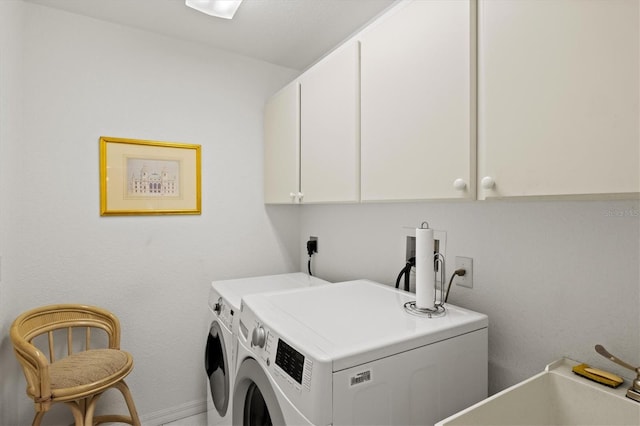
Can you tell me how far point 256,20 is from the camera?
1854 millimetres

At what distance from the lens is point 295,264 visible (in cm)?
260

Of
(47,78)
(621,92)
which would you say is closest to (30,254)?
(47,78)

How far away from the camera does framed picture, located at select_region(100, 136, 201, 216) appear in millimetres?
1927

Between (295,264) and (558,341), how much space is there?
182 cm

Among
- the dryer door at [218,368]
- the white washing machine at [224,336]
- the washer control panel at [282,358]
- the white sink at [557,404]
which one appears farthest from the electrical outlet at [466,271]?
the dryer door at [218,368]

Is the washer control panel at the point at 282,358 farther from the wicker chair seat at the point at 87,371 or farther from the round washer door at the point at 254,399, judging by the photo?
the wicker chair seat at the point at 87,371

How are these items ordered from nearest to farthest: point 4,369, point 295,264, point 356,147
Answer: point 356,147 < point 4,369 < point 295,264

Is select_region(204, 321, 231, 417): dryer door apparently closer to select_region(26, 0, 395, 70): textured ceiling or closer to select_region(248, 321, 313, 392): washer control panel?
select_region(248, 321, 313, 392): washer control panel

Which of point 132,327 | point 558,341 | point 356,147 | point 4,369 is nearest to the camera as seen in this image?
point 558,341

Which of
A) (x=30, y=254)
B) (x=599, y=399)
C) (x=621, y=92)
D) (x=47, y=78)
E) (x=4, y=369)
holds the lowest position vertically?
(x=4, y=369)

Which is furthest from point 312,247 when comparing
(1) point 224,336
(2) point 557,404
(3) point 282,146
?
(2) point 557,404

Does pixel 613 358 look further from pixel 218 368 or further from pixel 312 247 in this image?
pixel 312 247

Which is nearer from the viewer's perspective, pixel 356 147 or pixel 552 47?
pixel 552 47

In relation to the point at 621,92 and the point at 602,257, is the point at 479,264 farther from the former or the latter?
the point at 621,92
